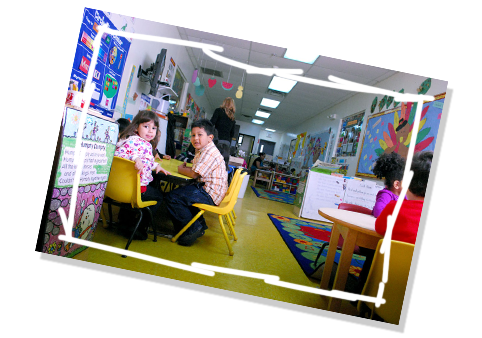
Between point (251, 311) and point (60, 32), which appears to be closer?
point (251, 311)

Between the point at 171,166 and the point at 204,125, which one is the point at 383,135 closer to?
the point at 204,125

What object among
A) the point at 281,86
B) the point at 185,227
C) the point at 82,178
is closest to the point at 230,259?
the point at 185,227

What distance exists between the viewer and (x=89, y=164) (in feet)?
4.83

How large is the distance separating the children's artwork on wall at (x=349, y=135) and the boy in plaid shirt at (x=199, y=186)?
12.1 feet

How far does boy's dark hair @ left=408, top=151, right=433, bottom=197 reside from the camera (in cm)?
113

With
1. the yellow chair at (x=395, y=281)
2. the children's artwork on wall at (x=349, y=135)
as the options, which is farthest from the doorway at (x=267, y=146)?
the yellow chair at (x=395, y=281)

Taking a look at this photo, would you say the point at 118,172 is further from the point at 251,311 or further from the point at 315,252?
the point at 315,252

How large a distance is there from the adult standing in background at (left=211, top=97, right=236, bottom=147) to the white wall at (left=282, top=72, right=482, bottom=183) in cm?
152

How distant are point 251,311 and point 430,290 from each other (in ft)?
2.39

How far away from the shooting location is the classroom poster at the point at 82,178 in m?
1.32

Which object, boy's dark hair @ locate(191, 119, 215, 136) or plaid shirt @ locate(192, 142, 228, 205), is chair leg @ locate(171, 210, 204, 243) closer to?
plaid shirt @ locate(192, 142, 228, 205)

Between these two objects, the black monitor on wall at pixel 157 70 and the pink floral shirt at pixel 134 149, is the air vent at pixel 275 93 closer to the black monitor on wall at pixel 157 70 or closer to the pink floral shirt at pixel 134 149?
the black monitor on wall at pixel 157 70

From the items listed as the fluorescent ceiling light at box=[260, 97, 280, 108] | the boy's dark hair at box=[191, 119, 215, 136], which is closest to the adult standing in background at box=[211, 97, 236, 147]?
the boy's dark hair at box=[191, 119, 215, 136]
